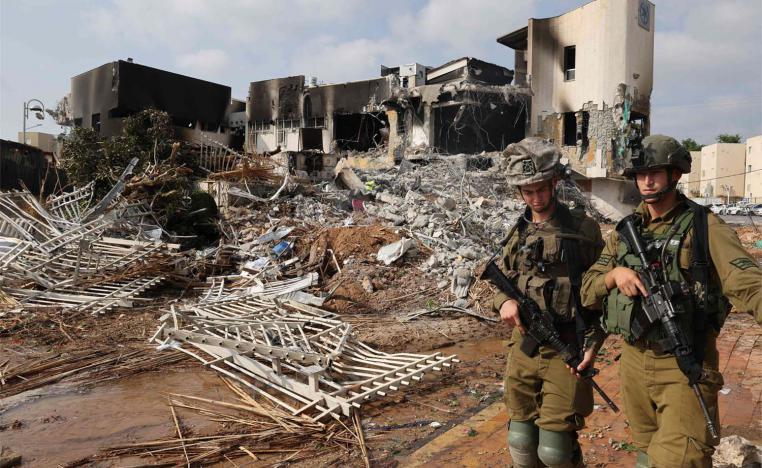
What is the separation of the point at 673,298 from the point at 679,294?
0.02 meters

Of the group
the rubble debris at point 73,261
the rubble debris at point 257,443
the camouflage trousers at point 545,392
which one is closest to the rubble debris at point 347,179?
the rubble debris at point 73,261

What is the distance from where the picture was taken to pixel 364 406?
3811 millimetres

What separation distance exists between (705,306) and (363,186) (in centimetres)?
1310

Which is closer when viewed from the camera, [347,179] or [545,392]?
[545,392]

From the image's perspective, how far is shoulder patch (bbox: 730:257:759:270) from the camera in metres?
1.76

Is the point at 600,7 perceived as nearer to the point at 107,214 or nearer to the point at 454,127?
the point at 454,127

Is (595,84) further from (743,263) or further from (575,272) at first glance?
(743,263)

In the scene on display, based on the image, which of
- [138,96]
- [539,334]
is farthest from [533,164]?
[138,96]

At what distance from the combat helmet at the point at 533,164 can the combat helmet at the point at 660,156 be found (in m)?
0.36

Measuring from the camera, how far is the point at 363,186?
14.8m

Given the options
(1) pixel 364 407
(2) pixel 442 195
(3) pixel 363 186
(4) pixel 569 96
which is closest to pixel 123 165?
(3) pixel 363 186

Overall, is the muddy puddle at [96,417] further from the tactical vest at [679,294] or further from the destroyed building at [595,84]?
the destroyed building at [595,84]

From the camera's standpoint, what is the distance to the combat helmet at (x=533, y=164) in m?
2.36

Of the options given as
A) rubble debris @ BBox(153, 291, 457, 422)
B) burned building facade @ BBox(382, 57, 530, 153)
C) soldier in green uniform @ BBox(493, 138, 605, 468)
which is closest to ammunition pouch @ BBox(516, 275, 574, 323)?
soldier in green uniform @ BBox(493, 138, 605, 468)
